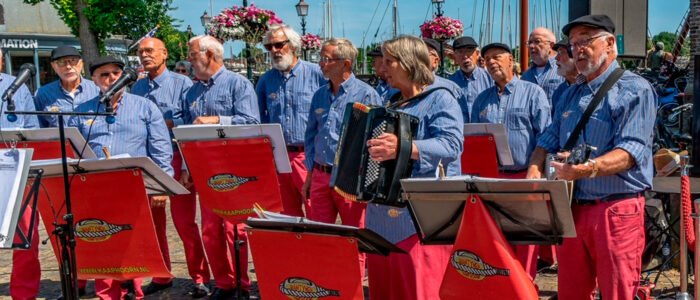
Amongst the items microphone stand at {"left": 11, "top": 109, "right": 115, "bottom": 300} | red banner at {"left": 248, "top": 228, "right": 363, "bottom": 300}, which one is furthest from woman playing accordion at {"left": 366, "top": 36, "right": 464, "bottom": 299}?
microphone stand at {"left": 11, "top": 109, "right": 115, "bottom": 300}

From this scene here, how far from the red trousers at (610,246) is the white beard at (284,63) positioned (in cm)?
343

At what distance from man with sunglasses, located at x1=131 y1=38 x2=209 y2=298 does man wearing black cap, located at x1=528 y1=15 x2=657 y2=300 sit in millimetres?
3601

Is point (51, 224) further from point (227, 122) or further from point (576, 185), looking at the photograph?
point (576, 185)

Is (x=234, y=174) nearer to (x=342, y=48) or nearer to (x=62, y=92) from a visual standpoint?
(x=342, y=48)

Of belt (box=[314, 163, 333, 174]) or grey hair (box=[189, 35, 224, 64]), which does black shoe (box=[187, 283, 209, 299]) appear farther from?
grey hair (box=[189, 35, 224, 64])

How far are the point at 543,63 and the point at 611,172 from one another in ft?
13.5

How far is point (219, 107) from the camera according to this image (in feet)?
20.9

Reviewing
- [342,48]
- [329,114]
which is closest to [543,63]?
[342,48]

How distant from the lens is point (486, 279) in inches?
141

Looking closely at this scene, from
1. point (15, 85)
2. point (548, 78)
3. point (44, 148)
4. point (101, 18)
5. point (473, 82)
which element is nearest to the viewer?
point (15, 85)

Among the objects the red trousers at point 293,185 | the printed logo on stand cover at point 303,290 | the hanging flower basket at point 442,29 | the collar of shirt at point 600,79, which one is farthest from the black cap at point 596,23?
the hanging flower basket at point 442,29

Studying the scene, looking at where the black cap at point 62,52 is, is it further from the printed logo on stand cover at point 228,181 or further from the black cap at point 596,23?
the black cap at point 596,23

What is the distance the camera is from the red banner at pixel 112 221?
514cm

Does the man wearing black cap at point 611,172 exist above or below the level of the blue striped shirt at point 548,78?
below
